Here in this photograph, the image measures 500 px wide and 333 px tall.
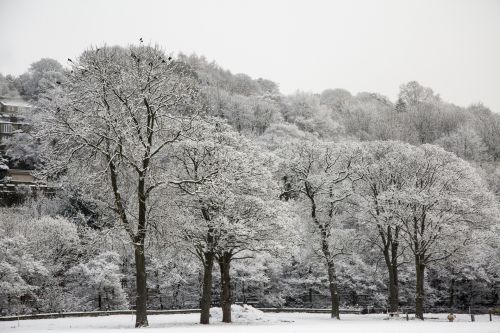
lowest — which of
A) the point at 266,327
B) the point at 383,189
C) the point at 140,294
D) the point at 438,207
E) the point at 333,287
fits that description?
the point at 333,287

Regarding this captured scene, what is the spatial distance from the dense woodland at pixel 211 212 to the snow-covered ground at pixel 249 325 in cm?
251

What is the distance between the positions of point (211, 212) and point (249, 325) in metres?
7.01

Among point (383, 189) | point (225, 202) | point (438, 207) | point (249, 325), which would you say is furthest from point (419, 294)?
point (225, 202)

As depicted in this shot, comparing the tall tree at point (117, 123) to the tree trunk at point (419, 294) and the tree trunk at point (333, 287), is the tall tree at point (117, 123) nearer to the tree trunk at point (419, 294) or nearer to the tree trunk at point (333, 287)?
the tree trunk at point (333, 287)

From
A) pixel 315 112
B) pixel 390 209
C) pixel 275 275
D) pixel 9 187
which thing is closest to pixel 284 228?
pixel 390 209

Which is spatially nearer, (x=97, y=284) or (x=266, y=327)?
(x=266, y=327)

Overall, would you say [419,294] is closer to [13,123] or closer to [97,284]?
[97,284]

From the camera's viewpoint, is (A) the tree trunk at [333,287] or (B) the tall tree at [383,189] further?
(B) the tall tree at [383,189]

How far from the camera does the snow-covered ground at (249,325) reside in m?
20.8

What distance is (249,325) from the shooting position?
995 inches

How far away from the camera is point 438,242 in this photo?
35.7 m

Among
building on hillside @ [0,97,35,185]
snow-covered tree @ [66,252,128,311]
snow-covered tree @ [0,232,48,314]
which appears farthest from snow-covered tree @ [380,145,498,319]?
building on hillside @ [0,97,35,185]

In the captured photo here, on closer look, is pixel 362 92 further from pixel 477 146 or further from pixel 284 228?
pixel 284 228

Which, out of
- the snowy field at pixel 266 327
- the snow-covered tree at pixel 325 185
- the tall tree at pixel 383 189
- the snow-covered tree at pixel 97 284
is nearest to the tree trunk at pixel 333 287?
the snow-covered tree at pixel 325 185
